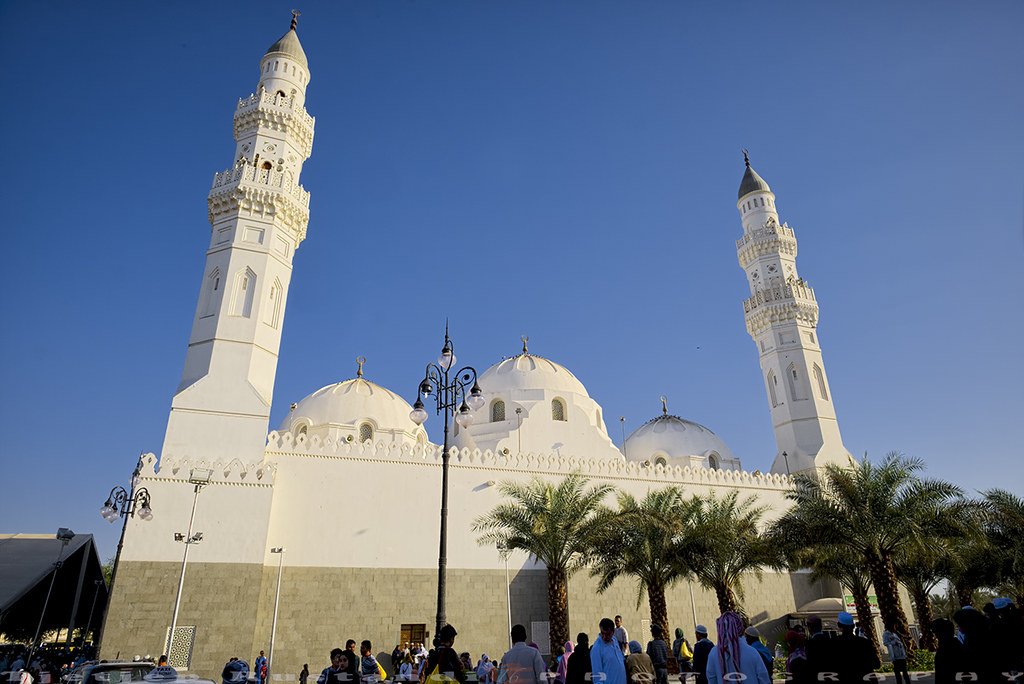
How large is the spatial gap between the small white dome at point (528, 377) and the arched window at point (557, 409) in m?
0.52

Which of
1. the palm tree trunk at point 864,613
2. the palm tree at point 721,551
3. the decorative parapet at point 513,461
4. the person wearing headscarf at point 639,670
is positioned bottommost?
the person wearing headscarf at point 639,670

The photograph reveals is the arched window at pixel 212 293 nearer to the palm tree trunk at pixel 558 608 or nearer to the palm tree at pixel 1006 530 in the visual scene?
the palm tree trunk at pixel 558 608

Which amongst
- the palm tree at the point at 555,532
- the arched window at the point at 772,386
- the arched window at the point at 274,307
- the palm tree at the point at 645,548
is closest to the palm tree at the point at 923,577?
the palm tree at the point at 645,548

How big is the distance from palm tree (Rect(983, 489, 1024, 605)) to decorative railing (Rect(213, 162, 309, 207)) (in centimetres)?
2313

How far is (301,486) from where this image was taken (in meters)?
18.3

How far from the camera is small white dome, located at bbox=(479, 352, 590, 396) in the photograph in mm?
28109

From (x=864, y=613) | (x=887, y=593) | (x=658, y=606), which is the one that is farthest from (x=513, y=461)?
(x=864, y=613)

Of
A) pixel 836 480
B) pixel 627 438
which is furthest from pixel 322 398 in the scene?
pixel 836 480

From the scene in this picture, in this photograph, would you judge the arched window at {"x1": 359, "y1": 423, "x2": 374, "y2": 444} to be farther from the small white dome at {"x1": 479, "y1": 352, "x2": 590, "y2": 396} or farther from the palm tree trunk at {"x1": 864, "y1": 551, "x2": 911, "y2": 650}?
the palm tree trunk at {"x1": 864, "y1": 551, "x2": 911, "y2": 650}

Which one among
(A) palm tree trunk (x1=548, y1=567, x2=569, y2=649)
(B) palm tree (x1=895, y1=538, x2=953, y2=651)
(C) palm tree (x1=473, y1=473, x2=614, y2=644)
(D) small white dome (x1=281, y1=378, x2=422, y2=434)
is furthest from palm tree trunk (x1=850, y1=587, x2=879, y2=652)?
(D) small white dome (x1=281, y1=378, x2=422, y2=434)

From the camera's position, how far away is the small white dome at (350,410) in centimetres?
2531

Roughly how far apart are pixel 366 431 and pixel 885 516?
18.0m

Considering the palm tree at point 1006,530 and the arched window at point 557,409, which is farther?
the arched window at point 557,409

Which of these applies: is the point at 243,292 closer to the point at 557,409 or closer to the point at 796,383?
the point at 557,409
